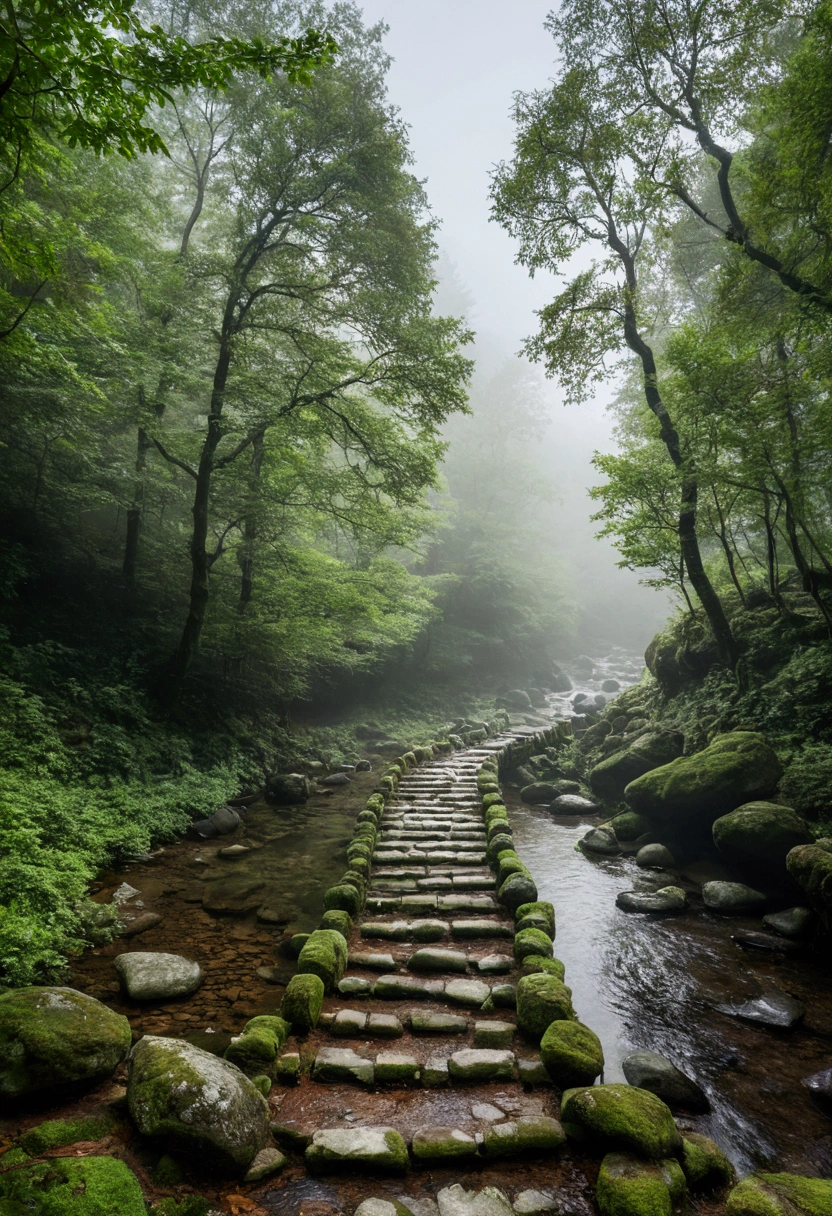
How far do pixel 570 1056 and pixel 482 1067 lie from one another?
1.94ft

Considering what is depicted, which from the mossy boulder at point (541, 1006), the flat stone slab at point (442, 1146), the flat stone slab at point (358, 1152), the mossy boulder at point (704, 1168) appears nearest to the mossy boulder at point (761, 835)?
the mossy boulder at point (541, 1006)

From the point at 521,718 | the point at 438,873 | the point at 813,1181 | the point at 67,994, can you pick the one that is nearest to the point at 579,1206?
the point at 813,1181

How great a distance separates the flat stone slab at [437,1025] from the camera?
3.85 metres

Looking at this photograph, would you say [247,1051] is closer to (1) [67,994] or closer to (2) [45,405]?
(1) [67,994]

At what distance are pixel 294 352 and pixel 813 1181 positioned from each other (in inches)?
557

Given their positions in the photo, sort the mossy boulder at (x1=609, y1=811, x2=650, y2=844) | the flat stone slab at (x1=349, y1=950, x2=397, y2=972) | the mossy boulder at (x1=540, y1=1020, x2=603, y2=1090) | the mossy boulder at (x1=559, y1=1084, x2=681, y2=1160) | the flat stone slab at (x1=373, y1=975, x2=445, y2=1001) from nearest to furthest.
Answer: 1. the mossy boulder at (x1=559, y1=1084, x2=681, y2=1160)
2. the mossy boulder at (x1=540, y1=1020, x2=603, y2=1090)
3. the flat stone slab at (x1=373, y1=975, x2=445, y2=1001)
4. the flat stone slab at (x1=349, y1=950, x2=397, y2=972)
5. the mossy boulder at (x1=609, y1=811, x2=650, y2=844)

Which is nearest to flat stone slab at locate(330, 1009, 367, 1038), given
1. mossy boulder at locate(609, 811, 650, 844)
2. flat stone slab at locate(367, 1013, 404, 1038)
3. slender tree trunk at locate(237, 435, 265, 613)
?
flat stone slab at locate(367, 1013, 404, 1038)

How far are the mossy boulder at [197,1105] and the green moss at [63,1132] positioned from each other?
147 millimetres

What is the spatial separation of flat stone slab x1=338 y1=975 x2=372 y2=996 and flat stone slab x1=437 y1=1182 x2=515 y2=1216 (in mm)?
1868

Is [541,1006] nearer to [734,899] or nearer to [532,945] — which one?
[532,945]

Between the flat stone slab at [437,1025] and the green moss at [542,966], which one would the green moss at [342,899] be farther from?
the green moss at [542,966]

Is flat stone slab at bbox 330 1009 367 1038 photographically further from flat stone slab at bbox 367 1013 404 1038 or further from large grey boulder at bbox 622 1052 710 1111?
large grey boulder at bbox 622 1052 710 1111

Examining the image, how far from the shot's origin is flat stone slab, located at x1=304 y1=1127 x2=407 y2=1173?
2.66 meters

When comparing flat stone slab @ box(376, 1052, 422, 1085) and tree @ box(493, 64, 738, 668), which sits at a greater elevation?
tree @ box(493, 64, 738, 668)
